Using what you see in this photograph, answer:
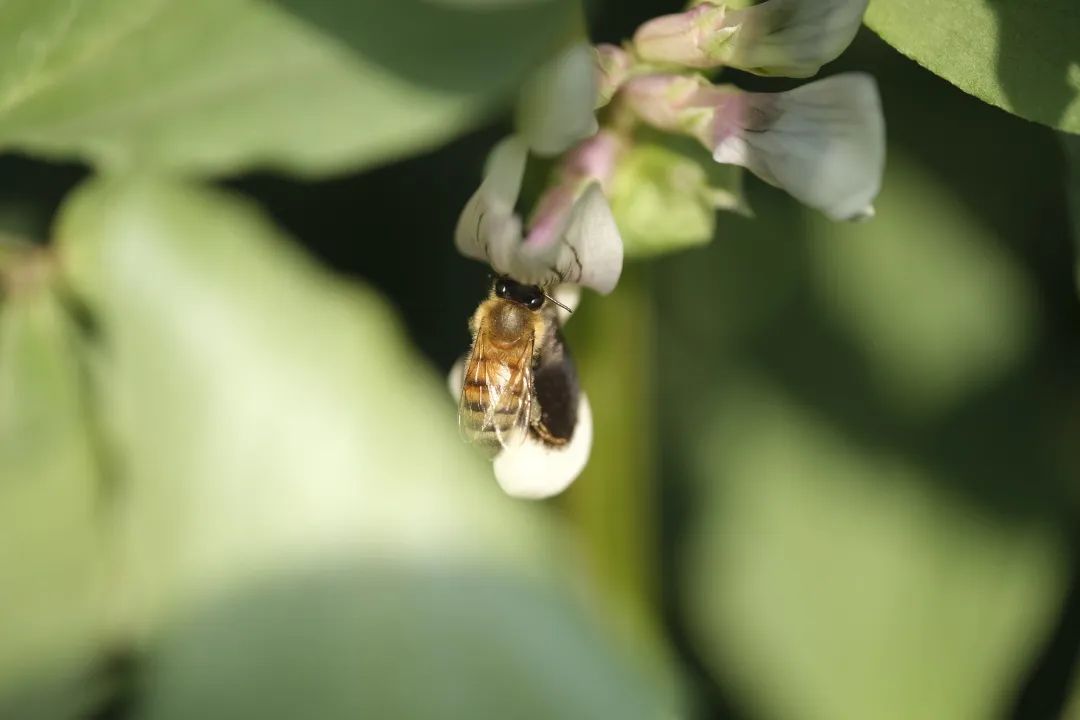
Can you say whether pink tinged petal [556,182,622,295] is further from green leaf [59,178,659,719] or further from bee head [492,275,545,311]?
green leaf [59,178,659,719]

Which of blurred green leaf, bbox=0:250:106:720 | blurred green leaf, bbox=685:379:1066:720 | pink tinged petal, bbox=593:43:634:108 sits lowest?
blurred green leaf, bbox=685:379:1066:720

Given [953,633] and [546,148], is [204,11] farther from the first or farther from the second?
[953,633]

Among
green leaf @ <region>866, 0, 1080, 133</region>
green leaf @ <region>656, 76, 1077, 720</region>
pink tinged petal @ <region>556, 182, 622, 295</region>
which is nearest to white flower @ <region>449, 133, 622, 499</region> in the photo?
pink tinged petal @ <region>556, 182, 622, 295</region>

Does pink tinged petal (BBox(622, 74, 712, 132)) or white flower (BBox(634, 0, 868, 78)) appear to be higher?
white flower (BBox(634, 0, 868, 78))

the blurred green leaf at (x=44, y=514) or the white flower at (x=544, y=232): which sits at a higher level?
the white flower at (x=544, y=232)

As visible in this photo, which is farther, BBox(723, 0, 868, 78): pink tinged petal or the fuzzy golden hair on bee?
the fuzzy golden hair on bee

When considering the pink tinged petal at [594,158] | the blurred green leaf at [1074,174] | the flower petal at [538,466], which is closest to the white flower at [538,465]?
the flower petal at [538,466]

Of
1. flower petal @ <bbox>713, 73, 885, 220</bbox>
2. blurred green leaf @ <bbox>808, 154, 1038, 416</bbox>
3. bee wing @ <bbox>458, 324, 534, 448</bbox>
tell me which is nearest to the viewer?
flower petal @ <bbox>713, 73, 885, 220</bbox>

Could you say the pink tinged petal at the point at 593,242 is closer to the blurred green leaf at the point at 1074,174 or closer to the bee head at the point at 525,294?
the bee head at the point at 525,294

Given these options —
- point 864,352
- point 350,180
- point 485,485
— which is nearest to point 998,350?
point 864,352
